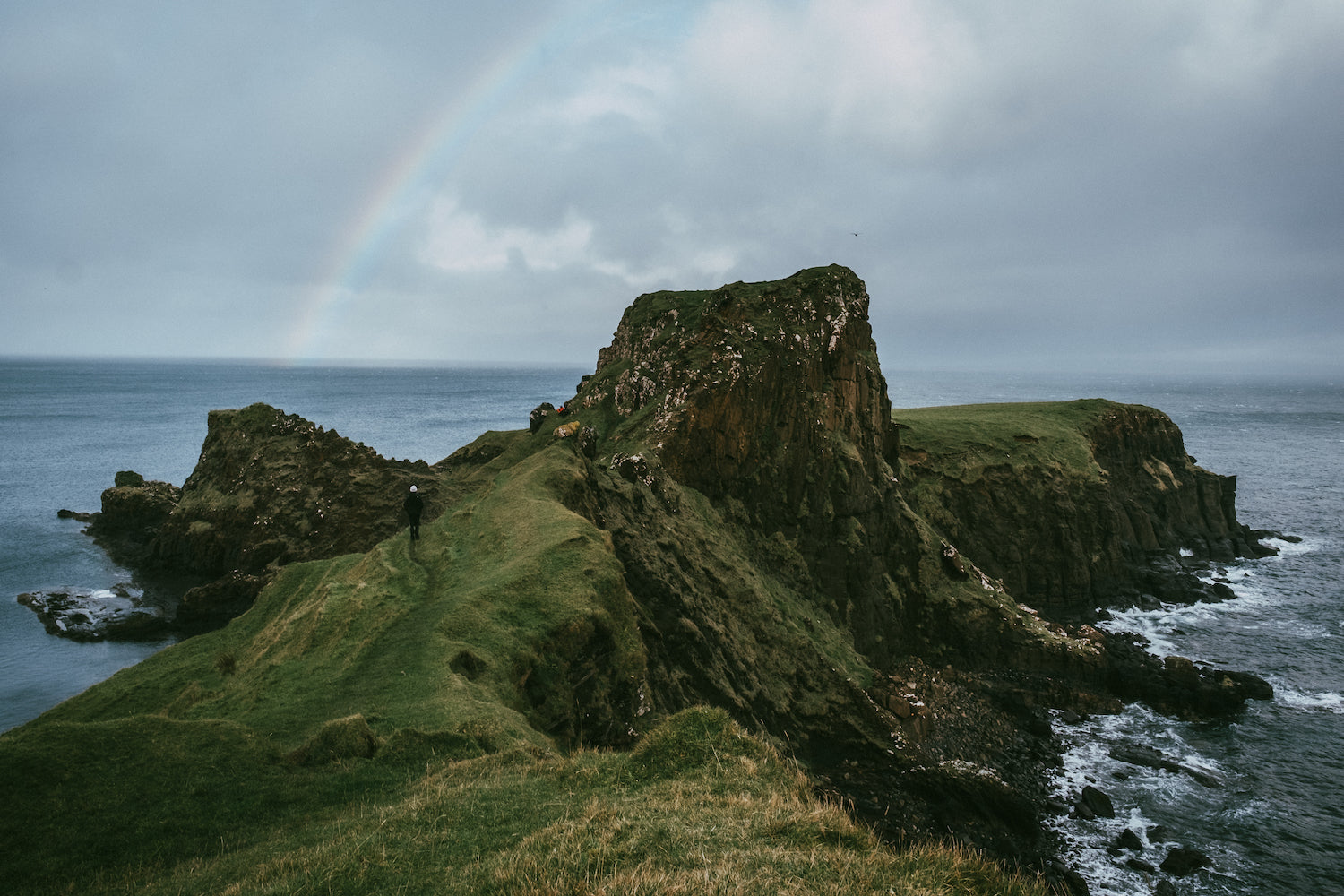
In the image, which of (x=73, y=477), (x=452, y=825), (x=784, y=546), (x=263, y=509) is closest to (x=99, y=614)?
(x=263, y=509)

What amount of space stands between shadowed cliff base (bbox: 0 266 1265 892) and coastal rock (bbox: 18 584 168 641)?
4244mm

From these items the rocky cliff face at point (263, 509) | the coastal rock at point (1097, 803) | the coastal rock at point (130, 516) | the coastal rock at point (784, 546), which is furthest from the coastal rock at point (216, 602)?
the coastal rock at point (1097, 803)

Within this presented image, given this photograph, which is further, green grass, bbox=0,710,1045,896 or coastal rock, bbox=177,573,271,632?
coastal rock, bbox=177,573,271,632

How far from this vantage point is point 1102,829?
3002 centimetres

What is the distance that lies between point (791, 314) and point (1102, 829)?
3235cm

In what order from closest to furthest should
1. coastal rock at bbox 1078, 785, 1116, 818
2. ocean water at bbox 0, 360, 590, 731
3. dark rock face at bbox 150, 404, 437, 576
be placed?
1. coastal rock at bbox 1078, 785, 1116, 818
2. ocean water at bbox 0, 360, 590, 731
3. dark rock face at bbox 150, 404, 437, 576

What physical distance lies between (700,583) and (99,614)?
44.6m

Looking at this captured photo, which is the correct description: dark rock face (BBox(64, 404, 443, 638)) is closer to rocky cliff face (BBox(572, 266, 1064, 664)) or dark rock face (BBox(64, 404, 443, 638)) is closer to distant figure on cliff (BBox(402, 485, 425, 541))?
distant figure on cliff (BBox(402, 485, 425, 541))

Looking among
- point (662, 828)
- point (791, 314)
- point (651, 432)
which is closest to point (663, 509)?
point (651, 432)

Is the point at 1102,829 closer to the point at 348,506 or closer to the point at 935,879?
the point at 935,879

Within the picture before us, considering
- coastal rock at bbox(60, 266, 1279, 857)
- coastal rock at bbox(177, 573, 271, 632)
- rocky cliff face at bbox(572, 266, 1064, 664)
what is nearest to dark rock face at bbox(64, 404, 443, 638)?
Result: coastal rock at bbox(177, 573, 271, 632)

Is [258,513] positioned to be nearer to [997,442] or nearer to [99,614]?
[99,614]

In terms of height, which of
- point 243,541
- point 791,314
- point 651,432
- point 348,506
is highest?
point 791,314

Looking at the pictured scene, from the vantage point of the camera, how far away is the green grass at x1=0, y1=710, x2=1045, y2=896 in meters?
9.64
